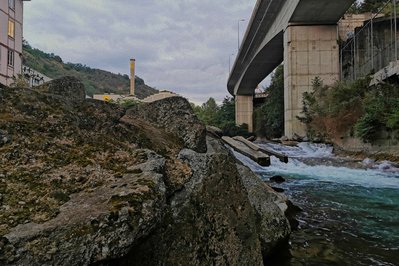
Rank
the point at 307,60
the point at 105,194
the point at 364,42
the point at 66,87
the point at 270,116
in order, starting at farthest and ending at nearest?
the point at 270,116
the point at 364,42
the point at 307,60
the point at 66,87
the point at 105,194

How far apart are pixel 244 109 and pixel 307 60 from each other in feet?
93.1

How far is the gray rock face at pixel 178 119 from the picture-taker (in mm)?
3283

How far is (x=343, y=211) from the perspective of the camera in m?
5.64

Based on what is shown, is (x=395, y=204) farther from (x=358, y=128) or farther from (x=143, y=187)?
(x=358, y=128)

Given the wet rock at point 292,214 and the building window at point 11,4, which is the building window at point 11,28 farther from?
the wet rock at point 292,214

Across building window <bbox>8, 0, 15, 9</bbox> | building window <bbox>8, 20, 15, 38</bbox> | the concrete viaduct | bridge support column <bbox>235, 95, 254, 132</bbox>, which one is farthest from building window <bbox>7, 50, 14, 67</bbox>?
bridge support column <bbox>235, 95, 254, 132</bbox>

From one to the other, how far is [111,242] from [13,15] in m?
30.7

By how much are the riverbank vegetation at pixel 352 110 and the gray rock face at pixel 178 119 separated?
10416 mm

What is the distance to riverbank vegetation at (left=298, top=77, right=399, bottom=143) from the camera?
12500 millimetres

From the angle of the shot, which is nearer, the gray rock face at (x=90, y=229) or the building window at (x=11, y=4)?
the gray rock face at (x=90, y=229)

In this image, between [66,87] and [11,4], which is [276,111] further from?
[66,87]

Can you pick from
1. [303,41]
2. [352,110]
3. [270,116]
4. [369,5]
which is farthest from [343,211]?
[369,5]

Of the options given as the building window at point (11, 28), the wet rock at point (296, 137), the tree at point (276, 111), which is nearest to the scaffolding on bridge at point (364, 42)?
the wet rock at point (296, 137)

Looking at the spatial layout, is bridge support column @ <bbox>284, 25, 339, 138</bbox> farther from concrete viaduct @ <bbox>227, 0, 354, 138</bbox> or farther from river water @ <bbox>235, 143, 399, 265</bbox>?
river water @ <bbox>235, 143, 399, 265</bbox>
